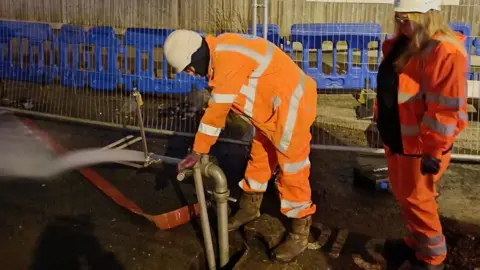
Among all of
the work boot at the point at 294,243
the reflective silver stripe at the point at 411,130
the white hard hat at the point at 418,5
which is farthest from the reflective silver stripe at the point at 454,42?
the work boot at the point at 294,243

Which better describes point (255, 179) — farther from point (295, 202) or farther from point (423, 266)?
point (423, 266)

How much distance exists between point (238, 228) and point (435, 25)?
2.21 m

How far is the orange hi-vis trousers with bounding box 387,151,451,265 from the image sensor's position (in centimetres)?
347

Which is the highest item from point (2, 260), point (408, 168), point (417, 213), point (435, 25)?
point (435, 25)

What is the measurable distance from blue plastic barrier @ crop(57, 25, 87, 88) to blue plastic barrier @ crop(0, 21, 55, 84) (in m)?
0.19

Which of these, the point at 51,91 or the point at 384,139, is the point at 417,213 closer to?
the point at 384,139

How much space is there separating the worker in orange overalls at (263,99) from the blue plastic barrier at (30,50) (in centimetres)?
503

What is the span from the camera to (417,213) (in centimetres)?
350

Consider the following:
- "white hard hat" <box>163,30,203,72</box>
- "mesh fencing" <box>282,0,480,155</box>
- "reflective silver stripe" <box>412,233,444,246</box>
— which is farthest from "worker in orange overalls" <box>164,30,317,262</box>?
"mesh fencing" <box>282,0,480,155</box>

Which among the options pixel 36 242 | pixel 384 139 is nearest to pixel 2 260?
pixel 36 242

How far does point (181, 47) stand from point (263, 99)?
731mm

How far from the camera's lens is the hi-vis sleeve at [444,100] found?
3090mm

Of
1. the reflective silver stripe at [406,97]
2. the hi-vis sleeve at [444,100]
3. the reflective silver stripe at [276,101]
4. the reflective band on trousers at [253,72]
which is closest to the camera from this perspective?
the hi-vis sleeve at [444,100]

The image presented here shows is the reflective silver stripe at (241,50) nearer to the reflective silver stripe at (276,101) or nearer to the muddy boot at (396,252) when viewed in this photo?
the reflective silver stripe at (276,101)
